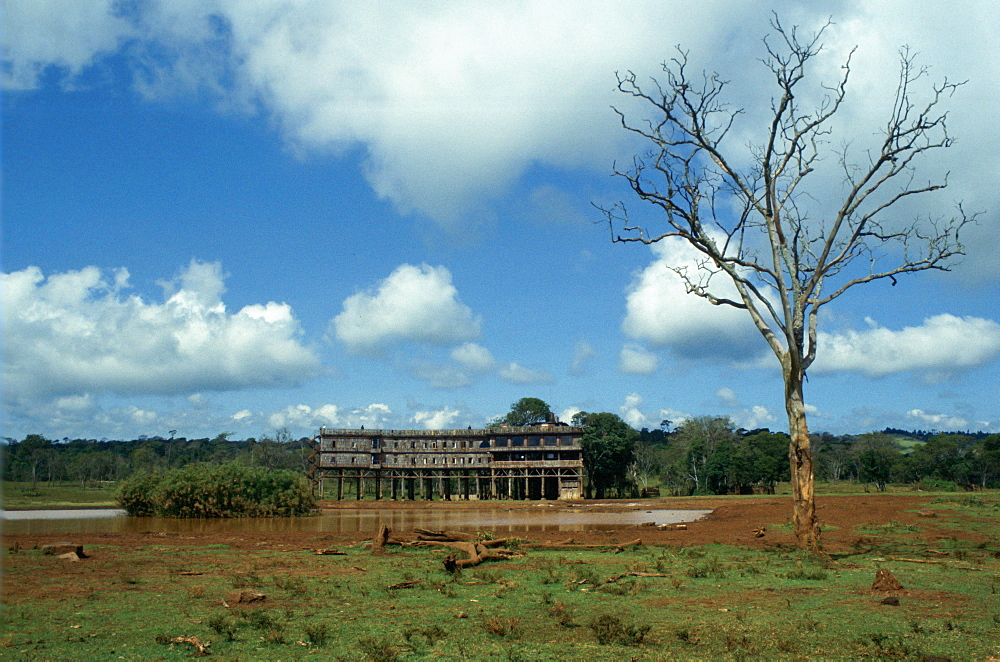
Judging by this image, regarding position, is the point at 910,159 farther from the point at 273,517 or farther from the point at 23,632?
the point at 273,517

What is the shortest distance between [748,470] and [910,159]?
2340 inches

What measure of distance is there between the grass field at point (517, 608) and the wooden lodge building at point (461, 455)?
53.1 meters

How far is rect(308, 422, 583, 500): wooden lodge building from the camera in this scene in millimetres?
69312

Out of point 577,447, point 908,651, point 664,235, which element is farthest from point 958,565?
point 577,447

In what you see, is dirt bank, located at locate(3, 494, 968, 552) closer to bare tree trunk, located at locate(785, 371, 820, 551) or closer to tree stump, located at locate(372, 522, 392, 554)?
bare tree trunk, located at locate(785, 371, 820, 551)

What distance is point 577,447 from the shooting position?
2682 inches

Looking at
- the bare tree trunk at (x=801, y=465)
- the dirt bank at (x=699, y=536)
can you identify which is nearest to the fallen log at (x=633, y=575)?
the bare tree trunk at (x=801, y=465)

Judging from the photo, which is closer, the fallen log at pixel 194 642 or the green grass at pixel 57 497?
the fallen log at pixel 194 642

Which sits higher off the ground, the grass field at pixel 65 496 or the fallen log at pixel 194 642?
the fallen log at pixel 194 642

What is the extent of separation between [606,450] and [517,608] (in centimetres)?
6387

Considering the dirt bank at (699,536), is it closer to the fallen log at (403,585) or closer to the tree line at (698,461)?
the fallen log at (403,585)

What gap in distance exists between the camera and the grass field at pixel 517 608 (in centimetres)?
780

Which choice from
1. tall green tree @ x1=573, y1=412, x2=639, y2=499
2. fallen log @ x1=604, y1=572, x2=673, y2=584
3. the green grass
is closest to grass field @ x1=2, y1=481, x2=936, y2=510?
the green grass

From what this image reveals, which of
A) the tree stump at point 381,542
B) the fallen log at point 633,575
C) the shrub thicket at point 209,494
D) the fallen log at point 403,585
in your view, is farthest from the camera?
the shrub thicket at point 209,494
